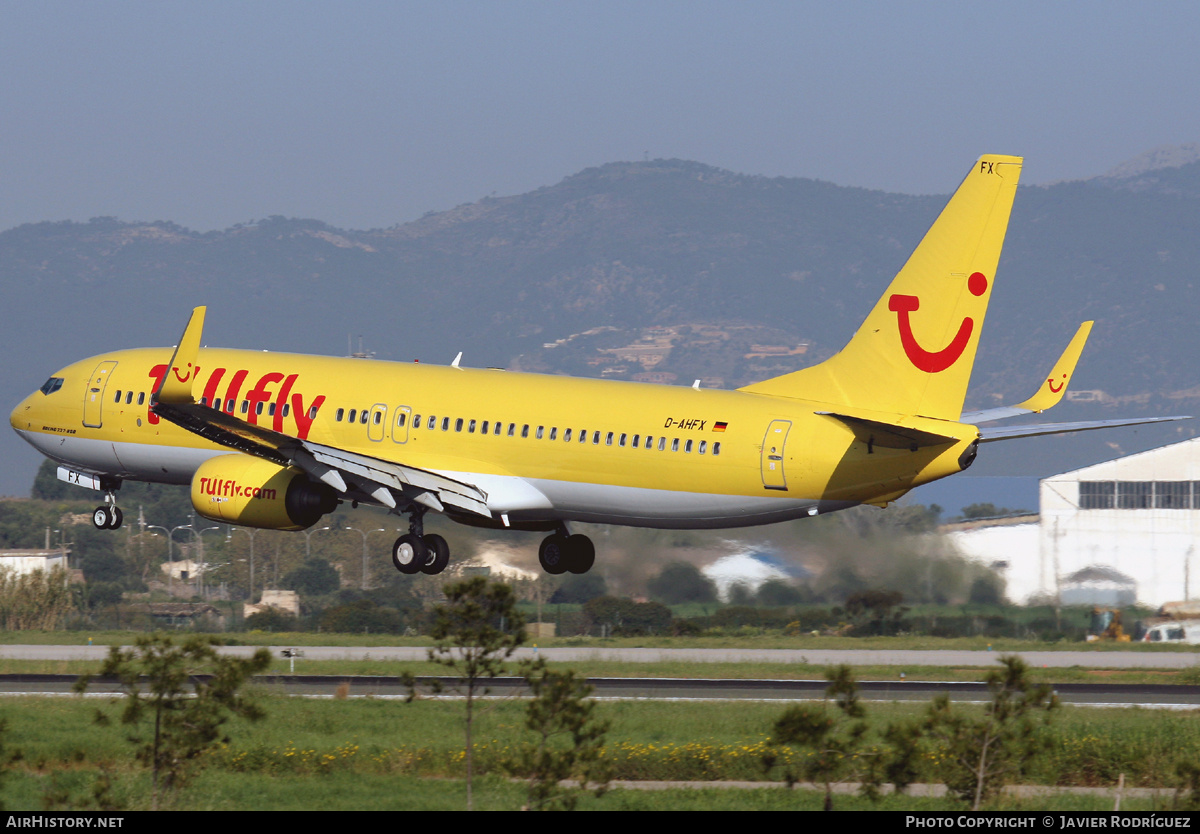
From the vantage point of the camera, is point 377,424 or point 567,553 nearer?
point 377,424

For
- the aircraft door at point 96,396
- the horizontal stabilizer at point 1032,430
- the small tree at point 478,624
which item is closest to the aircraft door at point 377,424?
the aircraft door at point 96,396

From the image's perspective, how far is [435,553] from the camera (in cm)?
4781

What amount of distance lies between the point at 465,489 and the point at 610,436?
16.0 feet

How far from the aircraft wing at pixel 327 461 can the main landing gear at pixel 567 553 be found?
14.5ft

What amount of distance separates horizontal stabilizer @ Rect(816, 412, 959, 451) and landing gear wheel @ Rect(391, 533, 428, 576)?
14042mm

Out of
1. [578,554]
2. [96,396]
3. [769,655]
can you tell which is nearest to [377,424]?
[578,554]

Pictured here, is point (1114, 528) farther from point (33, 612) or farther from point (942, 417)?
point (33, 612)

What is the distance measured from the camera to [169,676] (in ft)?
83.6

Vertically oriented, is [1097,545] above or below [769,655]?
above

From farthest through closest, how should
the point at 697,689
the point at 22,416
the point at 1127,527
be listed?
1. the point at 1127,527
2. the point at 22,416
3. the point at 697,689

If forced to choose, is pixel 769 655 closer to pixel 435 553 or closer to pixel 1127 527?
pixel 435 553

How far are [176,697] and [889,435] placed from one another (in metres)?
19.9

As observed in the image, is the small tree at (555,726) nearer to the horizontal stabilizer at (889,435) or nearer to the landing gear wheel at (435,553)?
the horizontal stabilizer at (889,435)

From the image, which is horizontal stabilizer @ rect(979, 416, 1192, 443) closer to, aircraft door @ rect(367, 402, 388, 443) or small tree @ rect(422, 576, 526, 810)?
aircraft door @ rect(367, 402, 388, 443)
